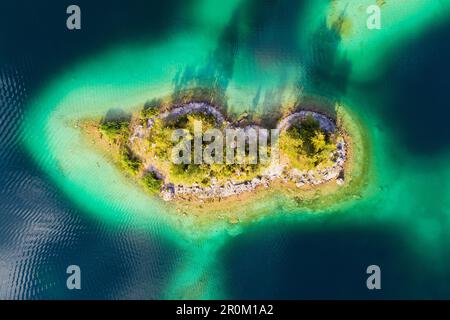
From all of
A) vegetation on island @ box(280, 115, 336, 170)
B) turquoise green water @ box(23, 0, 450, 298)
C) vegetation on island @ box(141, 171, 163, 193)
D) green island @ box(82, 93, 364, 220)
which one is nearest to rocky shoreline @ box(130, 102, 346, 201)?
green island @ box(82, 93, 364, 220)

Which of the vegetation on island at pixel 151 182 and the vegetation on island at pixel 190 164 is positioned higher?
the vegetation on island at pixel 190 164

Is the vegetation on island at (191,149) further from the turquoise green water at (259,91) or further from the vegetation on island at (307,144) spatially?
the turquoise green water at (259,91)

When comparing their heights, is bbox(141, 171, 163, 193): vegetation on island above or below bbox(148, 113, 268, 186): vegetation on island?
below

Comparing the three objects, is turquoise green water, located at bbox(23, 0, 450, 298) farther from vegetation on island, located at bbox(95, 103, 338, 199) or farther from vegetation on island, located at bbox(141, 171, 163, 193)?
vegetation on island, located at bbox(95, 103, 338, 199)

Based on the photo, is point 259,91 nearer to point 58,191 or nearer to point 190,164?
point 190,164

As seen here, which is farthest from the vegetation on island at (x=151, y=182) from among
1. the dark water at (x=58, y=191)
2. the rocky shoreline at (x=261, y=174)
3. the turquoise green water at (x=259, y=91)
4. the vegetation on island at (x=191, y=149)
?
the dark water at (x=58, y=191)

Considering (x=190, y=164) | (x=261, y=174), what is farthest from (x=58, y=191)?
(x=261, y=174)
